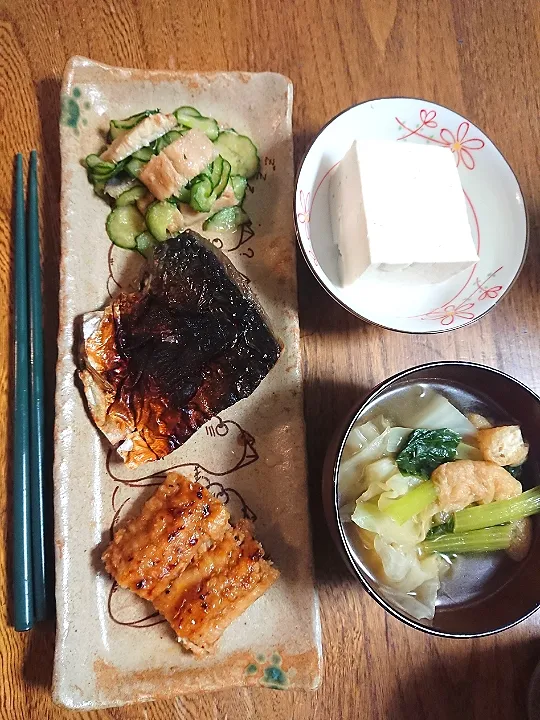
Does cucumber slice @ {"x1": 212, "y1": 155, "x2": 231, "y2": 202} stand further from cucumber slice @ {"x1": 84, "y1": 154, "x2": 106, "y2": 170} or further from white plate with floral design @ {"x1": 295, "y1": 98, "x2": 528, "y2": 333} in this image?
cucumber slice @ {"x1": 84, "y1": 154, "x2": 106, "y2": 170}

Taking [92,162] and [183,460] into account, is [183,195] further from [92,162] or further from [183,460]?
[183,460]

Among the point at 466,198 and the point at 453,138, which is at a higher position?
the point at 453,138

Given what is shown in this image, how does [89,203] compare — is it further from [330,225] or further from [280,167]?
[330,225]

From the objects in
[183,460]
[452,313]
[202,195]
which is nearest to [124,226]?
[202,195]

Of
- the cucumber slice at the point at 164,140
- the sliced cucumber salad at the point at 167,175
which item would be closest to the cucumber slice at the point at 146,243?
the sliced cucumber salad at the point at 167,175

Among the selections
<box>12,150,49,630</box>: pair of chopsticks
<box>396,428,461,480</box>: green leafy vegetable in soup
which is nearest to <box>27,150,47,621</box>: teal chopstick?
<box>12,150,49,630</box>: pair of chopsticks

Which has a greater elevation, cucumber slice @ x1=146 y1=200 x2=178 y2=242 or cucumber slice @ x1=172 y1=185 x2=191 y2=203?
cucumber slice @ x1=172 y1=185 x2=191 y2=203

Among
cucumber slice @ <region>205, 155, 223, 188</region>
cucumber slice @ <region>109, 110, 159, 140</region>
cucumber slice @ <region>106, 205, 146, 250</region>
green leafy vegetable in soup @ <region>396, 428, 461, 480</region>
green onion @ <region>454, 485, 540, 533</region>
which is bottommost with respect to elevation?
green onion @ <region>454, 485, 540, 533</region>

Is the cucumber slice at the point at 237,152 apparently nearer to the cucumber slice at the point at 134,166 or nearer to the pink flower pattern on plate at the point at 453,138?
the cucumber slice at the point at 134,166
